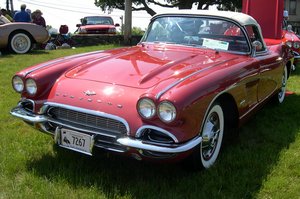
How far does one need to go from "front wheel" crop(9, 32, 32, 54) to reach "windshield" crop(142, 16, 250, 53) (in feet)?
23.5

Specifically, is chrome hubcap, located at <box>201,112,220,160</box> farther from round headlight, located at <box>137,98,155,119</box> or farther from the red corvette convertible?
round headlight, located at <box>137,98,155,119</box>

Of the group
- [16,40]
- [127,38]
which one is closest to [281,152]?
[16,40]

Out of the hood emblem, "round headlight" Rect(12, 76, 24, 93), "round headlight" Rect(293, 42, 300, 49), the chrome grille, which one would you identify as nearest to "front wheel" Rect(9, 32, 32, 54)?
"round headlight" Rect(293, 42, 300, 49)

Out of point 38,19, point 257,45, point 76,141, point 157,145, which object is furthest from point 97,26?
point 157,145

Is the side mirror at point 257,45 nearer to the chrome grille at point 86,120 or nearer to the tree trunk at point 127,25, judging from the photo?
the chrome grille at point 86,120

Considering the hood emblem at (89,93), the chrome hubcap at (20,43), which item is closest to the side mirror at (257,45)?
the hood emblem at (89,93)

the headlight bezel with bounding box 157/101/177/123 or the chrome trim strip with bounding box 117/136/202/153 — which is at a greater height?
the headlight bezel with bounding box 157/101/177/123

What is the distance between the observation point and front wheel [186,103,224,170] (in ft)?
10.9

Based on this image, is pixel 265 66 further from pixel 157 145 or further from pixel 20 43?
pixel 20 43

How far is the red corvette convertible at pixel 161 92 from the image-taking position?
297cm

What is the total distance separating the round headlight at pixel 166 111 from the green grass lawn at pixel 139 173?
1.94ft

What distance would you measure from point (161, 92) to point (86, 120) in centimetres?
69

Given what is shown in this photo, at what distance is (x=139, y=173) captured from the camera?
11.2ft

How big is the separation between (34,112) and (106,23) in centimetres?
1552
